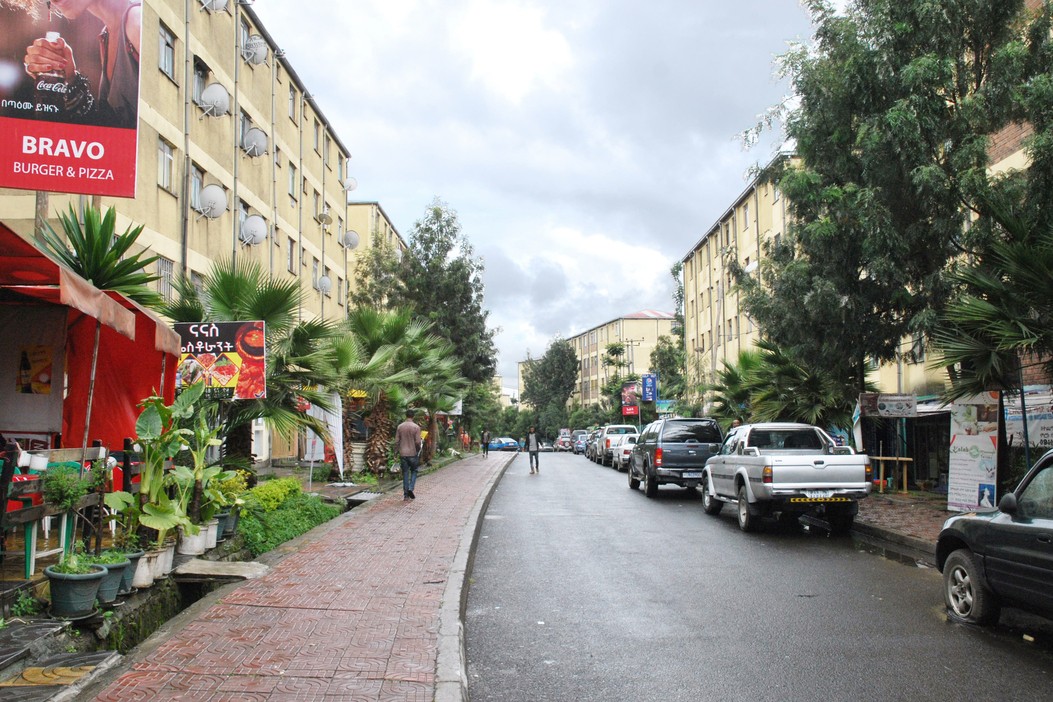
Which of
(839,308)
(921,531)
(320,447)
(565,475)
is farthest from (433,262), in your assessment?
(921,531)

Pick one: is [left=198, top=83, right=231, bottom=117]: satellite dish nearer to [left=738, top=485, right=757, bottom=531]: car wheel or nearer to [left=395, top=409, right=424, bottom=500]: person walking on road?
[left=395, top=409, right=424, bottom=500]: person walking on road

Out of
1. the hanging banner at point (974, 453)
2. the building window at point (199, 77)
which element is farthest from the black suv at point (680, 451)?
the building window at point (199, 77)

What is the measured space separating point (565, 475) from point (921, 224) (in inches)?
712

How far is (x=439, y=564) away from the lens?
30.5 ft

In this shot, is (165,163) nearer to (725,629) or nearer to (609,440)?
(725,629)

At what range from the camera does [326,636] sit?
20.3ft

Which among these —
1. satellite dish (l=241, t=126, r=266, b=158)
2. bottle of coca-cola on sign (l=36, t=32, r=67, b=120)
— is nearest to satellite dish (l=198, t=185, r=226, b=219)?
satellite dish (l=241, t=126, r=266, b=158)

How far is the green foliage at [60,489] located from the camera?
20.8ft

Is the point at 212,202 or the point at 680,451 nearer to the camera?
the point at 680,451

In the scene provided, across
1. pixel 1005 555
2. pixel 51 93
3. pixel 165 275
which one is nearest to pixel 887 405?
pixel 1005 555

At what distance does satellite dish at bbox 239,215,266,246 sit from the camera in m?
24.8

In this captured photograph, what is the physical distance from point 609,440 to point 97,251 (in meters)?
30.6

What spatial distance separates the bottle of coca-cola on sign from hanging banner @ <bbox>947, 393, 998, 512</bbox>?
13.6 m

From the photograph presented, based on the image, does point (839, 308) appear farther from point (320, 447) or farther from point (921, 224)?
point (320, 447)
